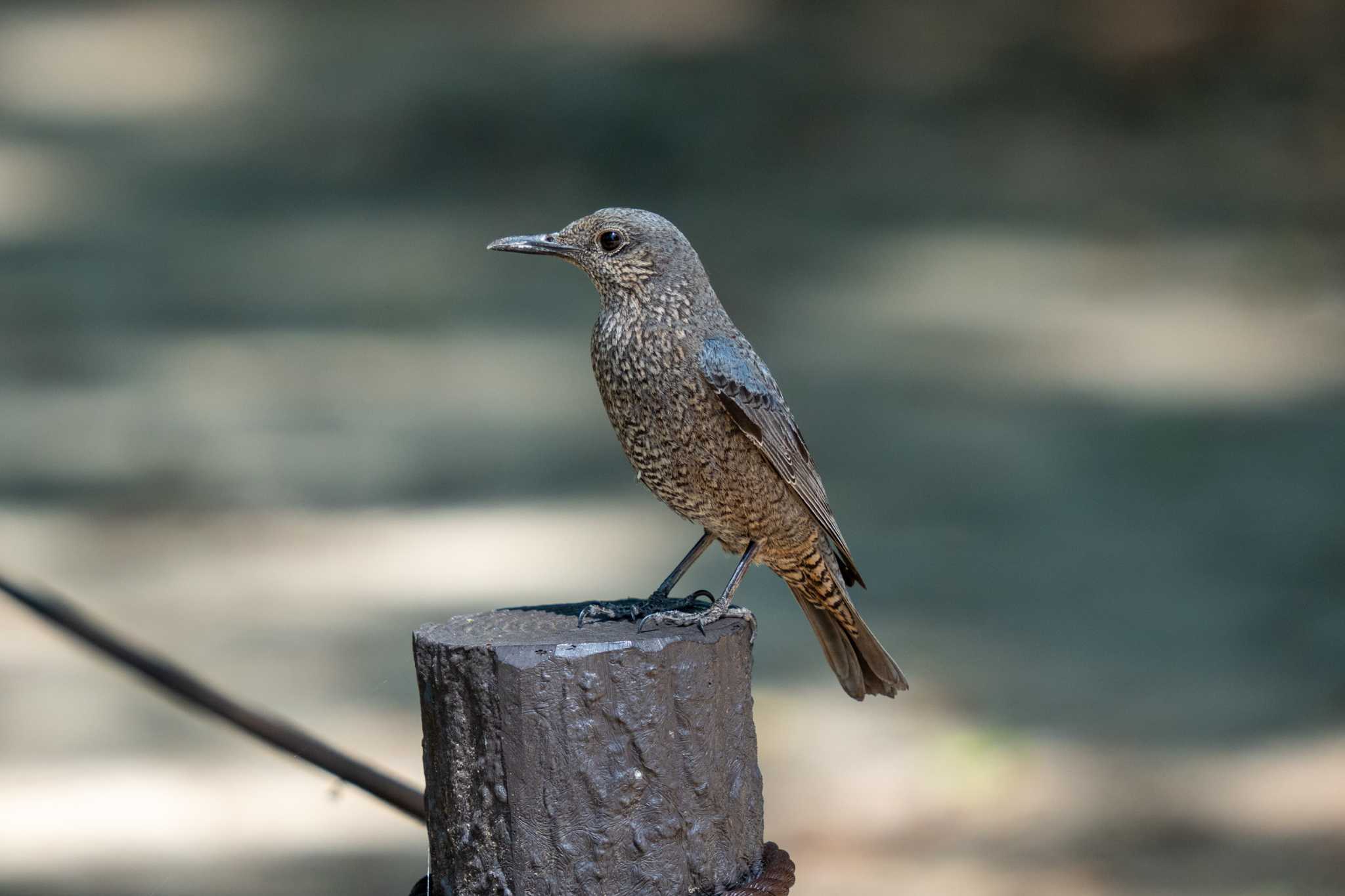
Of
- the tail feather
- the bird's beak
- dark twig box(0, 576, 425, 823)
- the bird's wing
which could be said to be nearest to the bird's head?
the bird's beak

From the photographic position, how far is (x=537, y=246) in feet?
6.04

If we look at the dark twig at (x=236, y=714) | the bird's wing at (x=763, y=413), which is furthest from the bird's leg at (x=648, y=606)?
the dark twig at (x=236, y=714)

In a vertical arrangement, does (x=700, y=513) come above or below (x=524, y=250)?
below

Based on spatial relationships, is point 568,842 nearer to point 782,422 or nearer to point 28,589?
point 782,422

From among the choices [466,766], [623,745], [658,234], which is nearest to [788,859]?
[623,745]

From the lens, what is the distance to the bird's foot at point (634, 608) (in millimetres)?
1676

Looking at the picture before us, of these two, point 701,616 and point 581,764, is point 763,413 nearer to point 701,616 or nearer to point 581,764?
point 701,616

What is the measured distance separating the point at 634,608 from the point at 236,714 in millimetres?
500

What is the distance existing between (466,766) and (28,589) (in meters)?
0.70

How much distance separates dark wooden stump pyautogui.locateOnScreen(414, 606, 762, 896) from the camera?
56.1 inches

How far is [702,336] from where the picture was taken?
5.98 ft

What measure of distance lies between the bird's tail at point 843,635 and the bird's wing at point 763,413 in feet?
0.23

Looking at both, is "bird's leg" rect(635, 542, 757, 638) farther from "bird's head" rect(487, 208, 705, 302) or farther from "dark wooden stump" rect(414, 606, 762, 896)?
"bird's head" rect(487, 208, 705, 302)

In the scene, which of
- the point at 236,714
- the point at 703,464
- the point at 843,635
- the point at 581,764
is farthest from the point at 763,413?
the point at 236,714
